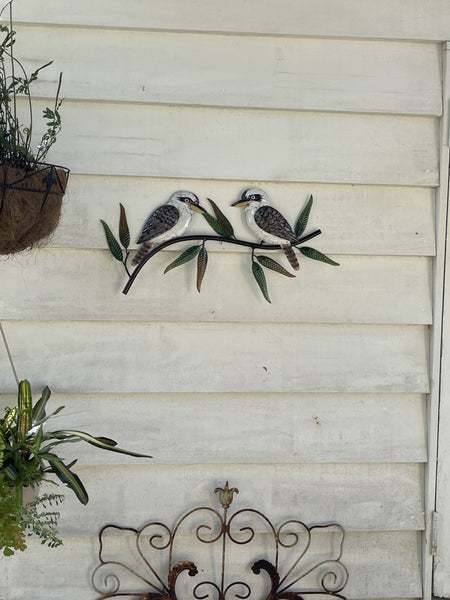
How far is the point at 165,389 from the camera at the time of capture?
1.79 m

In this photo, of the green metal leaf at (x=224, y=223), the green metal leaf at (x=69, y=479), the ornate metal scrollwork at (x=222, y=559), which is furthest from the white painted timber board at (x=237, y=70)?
the ornate metal scrollwork at (x=222, y=559)

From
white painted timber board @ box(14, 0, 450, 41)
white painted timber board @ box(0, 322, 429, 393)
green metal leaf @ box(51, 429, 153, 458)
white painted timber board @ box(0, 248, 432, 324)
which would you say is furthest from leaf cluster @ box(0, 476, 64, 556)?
white painted timber board @ box(14, 0, 450, 41)

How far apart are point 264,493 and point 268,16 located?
45.6 inches

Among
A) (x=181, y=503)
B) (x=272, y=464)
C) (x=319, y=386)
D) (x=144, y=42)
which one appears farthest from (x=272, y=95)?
(x=181, y=503)

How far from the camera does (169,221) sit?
5.71 feet

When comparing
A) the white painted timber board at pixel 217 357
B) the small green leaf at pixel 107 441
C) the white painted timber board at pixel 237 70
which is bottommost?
the small green leaf at pixel 107 441

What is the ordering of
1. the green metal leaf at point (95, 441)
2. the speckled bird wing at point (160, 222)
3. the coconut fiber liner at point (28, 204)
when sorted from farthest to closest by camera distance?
1. the speckled bird wing at point (160, 222)
2. the green metal leaf at point (95, 441)
3. the coconut fiber liner at point (28, 204)

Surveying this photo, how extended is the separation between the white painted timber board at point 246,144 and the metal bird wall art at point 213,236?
0.07 meters

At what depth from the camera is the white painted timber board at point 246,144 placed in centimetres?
177

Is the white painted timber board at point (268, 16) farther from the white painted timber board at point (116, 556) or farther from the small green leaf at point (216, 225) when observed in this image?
the white painted timber board at point (116, 556)

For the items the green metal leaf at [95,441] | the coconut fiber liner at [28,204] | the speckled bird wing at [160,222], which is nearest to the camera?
the coconut fiber liner at [28,204]

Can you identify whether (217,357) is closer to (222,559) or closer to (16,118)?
(222,559)

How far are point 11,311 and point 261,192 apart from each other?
661mm

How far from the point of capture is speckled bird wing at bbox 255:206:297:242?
175 centimetres
